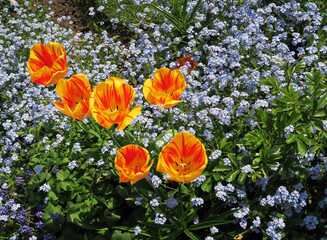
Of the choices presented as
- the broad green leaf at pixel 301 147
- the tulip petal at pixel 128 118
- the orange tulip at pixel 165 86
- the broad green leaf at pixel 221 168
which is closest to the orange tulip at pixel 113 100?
the tulip petal at pixel 128 118

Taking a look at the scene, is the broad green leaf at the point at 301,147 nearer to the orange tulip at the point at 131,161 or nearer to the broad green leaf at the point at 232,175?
the broad green leaf at the point at 232,175

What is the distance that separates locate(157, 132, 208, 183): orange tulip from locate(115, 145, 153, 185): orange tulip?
5.8 inches

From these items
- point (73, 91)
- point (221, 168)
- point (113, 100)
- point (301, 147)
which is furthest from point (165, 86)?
point (301, 147)

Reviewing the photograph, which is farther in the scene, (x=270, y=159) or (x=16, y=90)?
(x=16, y=90)

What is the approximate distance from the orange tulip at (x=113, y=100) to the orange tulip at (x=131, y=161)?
8.7 inches

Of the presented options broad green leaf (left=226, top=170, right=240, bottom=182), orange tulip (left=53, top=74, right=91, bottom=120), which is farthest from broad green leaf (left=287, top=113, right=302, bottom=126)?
orange tulip (left=53, top=74, right=91, bottom=120)

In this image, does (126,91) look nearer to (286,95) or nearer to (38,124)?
(286,95)

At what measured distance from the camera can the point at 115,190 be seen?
3.37 m

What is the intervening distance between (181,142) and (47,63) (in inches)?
50.8

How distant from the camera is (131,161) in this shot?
8.33 feet

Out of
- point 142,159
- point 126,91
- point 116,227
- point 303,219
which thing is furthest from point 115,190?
point 303,219

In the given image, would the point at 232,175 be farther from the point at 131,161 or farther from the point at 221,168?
the point at 131,161

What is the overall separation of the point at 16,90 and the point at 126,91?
8.68ft

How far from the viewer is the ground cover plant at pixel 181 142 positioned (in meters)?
2.63
